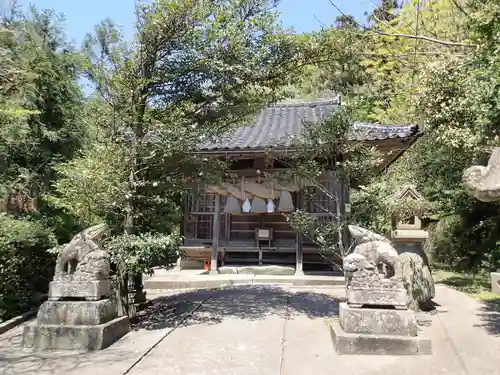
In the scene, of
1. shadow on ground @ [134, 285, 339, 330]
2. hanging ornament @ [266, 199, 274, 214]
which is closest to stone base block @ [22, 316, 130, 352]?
shadow on ground @ [134, 285, 339, 330]

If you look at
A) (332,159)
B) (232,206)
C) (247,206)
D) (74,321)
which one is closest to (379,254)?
(332,159)

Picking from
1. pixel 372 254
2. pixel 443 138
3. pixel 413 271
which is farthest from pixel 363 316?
pixel 443 138

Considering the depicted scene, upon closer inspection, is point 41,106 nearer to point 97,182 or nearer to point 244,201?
point 97,182

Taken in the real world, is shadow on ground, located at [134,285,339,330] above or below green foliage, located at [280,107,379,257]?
below

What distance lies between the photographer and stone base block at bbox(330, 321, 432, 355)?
4.67 meters

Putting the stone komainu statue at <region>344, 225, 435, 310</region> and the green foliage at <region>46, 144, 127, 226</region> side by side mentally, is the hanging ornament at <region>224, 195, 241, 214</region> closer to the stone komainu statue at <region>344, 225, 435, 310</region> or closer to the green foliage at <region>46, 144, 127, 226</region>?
the green foliage at <region>46, 144, 127, 226</region>

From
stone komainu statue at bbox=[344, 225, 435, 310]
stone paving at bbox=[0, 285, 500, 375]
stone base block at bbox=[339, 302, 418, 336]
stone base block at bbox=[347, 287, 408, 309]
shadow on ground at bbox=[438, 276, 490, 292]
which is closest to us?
stone paving at bbox=[0, 285, 500, 375]

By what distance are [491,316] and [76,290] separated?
23.0 ft

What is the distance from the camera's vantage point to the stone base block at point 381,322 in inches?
189

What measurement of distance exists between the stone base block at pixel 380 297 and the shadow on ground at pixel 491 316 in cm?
202

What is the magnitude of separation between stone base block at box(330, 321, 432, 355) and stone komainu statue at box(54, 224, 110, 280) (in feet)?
11.2

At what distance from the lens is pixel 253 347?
510cm

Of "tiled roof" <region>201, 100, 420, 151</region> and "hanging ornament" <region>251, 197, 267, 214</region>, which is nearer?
"tiled roof" <region>201, 100, 420, 151</region>

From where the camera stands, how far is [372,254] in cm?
518
